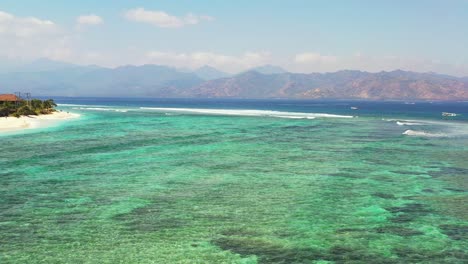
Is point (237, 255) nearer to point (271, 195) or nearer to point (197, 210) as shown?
point (197, 210)

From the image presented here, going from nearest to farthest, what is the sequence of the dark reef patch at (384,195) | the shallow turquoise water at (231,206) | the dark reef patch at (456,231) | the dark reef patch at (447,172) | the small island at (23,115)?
the shallow turquoise water at (231,206), the dark reef patch at (456,231), the dark reef patch at (384,195), the dark reef patch at (447,172), the small island at (23,115)

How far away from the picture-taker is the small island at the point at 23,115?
269 ft

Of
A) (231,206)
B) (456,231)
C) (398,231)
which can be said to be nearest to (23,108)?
(231,206)

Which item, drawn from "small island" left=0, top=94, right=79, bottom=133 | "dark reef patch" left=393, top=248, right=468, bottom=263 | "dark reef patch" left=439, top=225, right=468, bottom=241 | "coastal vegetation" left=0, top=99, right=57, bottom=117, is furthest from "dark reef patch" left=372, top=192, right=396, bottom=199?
"coastal vegetation" left=0, top=99, right=57, bottom=117

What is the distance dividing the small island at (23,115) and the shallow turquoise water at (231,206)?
3510 centimetres

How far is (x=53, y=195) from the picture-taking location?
27844mm

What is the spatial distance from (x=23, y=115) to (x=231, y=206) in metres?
94.4

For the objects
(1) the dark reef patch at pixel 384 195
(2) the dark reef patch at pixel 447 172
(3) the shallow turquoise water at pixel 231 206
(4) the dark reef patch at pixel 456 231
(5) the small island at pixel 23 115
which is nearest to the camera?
(3) the shallow turquoise water at pixel 231 206

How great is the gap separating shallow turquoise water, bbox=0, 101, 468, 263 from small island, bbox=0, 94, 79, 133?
35.1 metres

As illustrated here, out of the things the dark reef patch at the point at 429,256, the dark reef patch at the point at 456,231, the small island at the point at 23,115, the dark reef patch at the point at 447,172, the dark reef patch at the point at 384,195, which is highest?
the small island at the point at 23,115

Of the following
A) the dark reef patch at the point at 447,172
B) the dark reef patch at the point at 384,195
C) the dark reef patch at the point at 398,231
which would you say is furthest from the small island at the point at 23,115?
the dark reef patch at the point at 398,231

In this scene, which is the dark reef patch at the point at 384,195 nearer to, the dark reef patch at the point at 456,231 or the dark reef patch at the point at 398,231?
the dark reef patch at the point at 456,231

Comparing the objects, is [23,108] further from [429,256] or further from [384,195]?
[429,256]

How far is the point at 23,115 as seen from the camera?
104375mm
